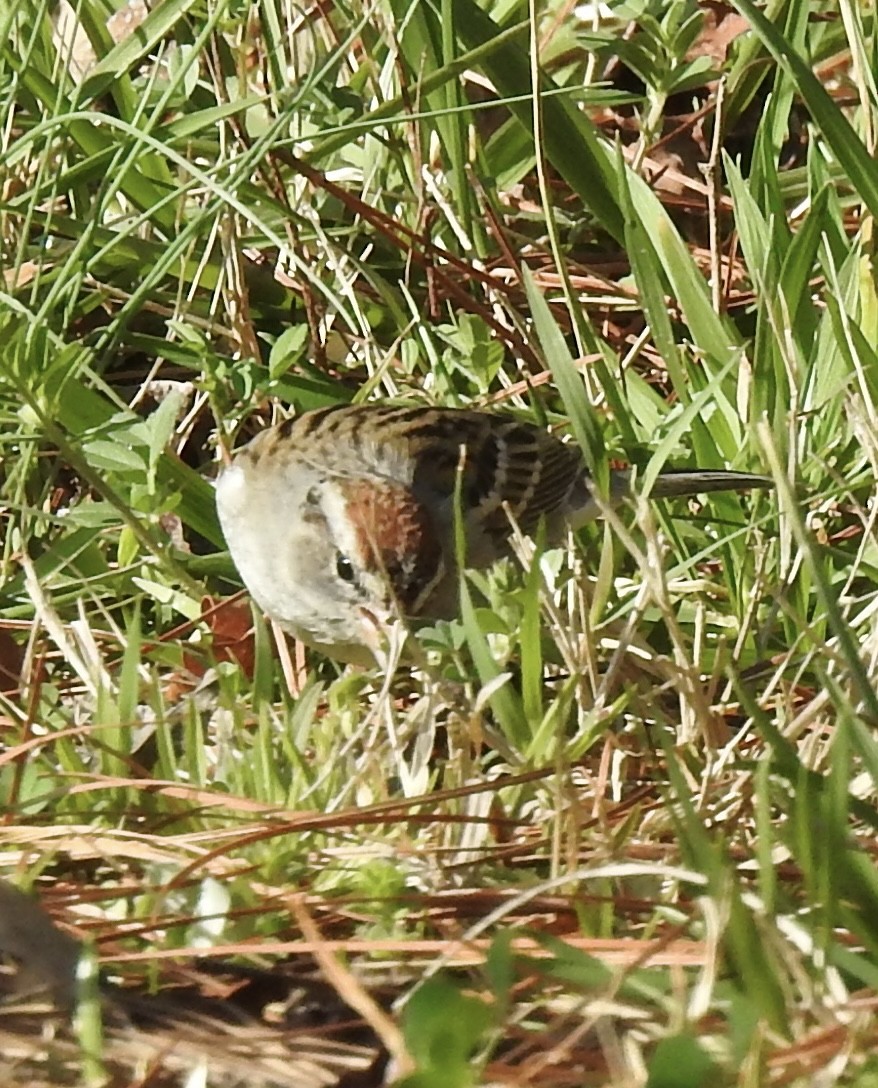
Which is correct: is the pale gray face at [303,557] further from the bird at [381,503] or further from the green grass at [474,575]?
the green grass at [474,575]

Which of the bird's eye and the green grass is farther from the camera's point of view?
the bird's eye

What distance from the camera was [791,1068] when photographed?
1.48 m

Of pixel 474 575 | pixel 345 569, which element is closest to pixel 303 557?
pixel 345 569

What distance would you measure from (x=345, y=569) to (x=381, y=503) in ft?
0.42

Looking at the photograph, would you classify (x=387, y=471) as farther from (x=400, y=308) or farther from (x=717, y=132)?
(x=717, y=132)

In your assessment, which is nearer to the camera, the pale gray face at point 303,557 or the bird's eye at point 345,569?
the pale gray face at point 303,557

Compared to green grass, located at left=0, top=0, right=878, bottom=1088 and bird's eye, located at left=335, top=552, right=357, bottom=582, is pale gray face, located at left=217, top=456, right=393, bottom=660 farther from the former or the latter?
green grass, located at left=0, top=0, right=878, bottom=1088

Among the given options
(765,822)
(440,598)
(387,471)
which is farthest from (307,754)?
(387,471)

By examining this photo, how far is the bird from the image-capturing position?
2791mm

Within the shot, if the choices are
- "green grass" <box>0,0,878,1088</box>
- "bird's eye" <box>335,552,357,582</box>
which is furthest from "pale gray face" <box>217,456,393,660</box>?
"green grass" <box>0,0,878,1088</box>

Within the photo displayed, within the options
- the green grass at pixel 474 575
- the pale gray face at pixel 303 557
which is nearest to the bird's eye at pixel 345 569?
the pale gray face at pixel 303 557

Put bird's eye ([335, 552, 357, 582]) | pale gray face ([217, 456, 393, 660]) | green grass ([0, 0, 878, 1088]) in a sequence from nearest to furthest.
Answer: green grass ([0, 0, 878, 1088]), pale gray face ([217, 456, 393, 660]), bird's eye ([335, 552, 357, 582])

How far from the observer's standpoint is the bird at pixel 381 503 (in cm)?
279

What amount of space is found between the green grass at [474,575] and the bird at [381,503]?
0.32 ft
